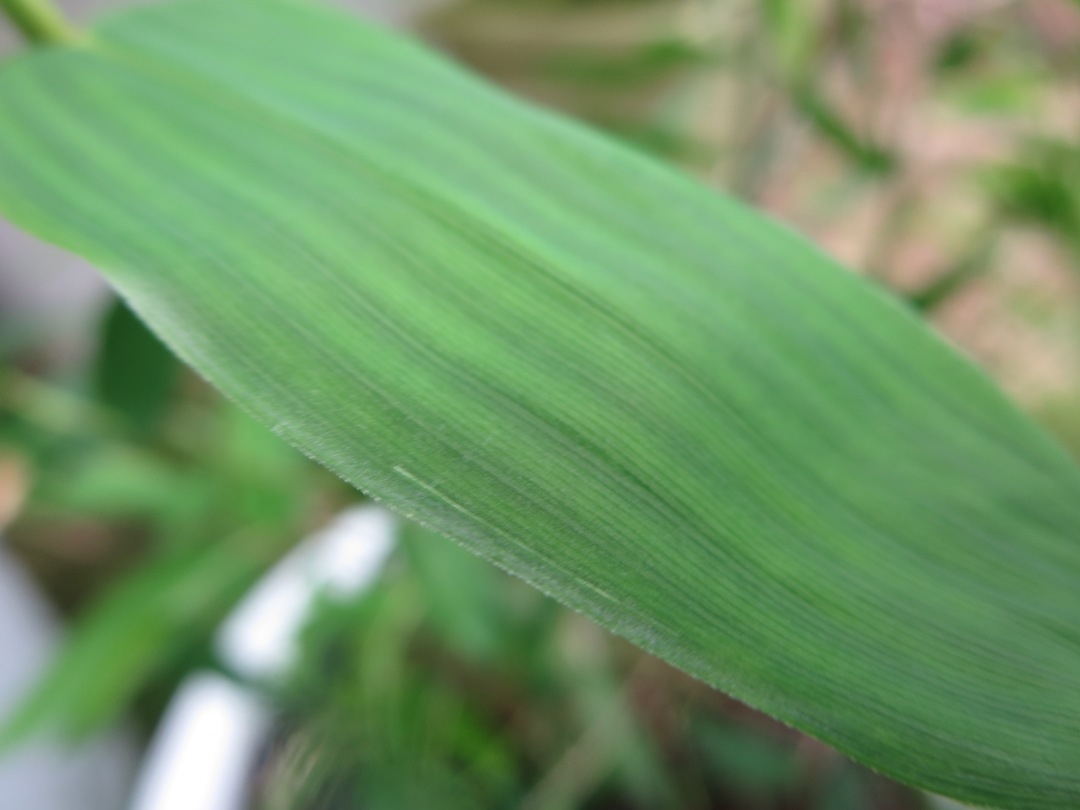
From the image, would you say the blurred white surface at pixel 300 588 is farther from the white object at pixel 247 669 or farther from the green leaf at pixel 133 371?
the green leaf at pixel 133 371

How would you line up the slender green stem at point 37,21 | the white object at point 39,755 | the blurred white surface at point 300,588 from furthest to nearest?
the white object at point 39,755, the blurred white surface at point 300,588, the slender green stem at point 37,21

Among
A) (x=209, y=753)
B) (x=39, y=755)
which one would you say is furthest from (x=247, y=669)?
(x=39, y=755)

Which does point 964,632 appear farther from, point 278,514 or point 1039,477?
point 278,514

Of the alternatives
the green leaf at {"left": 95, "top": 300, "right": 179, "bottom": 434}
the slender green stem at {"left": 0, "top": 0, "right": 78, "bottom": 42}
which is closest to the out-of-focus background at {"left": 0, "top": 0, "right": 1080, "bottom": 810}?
the green leaf at {"left": 95, "top": 300, "right": 179, "bottom": 434}

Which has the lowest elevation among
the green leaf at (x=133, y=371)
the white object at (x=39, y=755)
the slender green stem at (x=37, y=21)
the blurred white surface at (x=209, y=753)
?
the white object at (x=39, y=755)

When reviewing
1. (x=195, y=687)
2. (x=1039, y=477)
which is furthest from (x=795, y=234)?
(x=195, y=687)

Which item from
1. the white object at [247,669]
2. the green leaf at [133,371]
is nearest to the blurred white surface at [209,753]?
the white object at [247,669]

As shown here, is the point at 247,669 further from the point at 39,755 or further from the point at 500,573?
the point at 39,755
